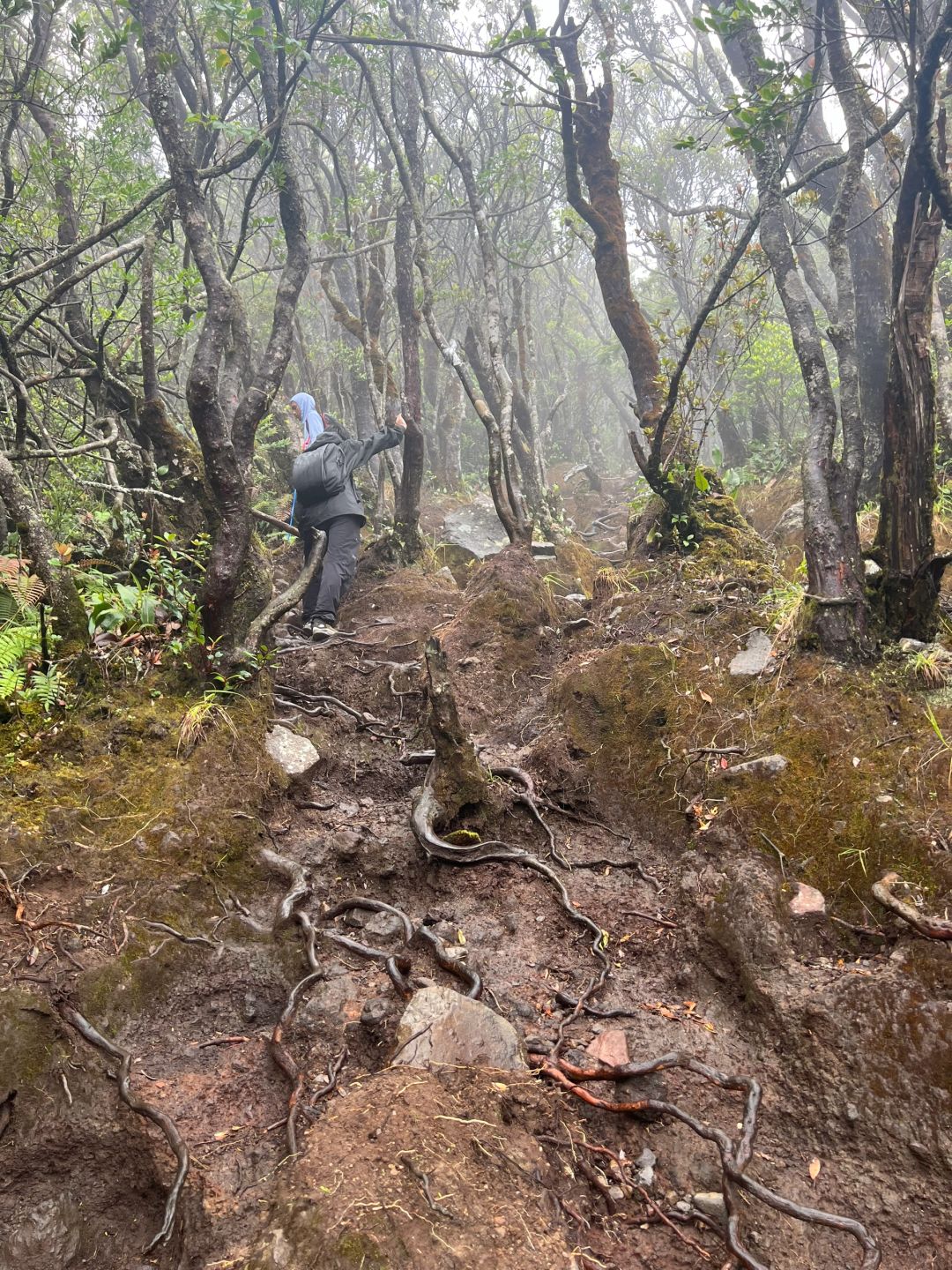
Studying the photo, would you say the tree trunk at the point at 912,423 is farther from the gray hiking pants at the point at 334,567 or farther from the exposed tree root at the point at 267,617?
the gray hiking pants at the point at 334,567

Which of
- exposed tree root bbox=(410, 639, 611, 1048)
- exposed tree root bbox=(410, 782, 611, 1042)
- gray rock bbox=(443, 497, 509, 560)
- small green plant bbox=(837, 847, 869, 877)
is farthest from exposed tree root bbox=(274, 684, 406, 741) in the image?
gray rock bbox=(443, 497, 509, 560)

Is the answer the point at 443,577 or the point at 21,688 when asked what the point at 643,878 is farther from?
the point at 443,577

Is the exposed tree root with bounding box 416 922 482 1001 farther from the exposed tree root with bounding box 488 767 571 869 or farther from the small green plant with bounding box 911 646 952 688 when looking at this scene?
the small green plant with bounding box 911 646 952 688

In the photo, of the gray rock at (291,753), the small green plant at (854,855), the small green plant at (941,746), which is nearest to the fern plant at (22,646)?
the gray rock at (291,753)

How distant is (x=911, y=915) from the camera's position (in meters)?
2.89

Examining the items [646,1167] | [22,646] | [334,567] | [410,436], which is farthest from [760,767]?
[410,436]

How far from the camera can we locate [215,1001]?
319 centimetres

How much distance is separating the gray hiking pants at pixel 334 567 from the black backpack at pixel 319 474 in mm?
320

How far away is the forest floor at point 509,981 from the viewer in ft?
7.48

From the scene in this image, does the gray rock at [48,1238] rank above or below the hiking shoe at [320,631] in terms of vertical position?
below

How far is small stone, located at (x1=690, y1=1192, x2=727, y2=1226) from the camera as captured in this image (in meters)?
2.42

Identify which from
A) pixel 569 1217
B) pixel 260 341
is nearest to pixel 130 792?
pixel 569 1217

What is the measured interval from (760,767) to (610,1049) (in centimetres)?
169

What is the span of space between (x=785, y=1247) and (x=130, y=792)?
10.6 ft
